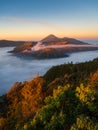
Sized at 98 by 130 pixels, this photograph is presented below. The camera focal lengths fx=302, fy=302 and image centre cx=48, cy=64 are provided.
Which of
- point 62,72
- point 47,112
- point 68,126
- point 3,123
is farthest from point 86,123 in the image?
point 62,72

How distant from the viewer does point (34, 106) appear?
102 feet

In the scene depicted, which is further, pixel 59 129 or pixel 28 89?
pixel 28 89

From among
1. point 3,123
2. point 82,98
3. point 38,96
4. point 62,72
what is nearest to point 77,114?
point 82,98

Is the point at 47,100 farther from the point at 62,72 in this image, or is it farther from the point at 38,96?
the point at 62,72

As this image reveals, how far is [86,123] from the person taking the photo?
13.4 meters

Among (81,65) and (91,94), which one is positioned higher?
(91,94)

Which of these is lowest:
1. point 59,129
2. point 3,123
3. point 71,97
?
point 3,123

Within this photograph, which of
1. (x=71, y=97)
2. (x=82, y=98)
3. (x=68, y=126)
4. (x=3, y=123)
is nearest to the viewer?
(x=68, y=126)

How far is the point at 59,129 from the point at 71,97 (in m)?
2.47

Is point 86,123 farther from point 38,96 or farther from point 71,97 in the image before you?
point 38,96

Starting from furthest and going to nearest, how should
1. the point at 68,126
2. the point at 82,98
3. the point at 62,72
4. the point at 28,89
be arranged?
A: the point at 62,72, the point at 28,89, the point at 82,98, the point at 68,126

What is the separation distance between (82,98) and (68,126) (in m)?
1.79

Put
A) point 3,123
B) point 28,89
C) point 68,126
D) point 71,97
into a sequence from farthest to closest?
point 28,89 < point 3,123 < point 71,97 < point 68,126

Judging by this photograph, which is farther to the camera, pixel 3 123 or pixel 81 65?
pixel 81 65
